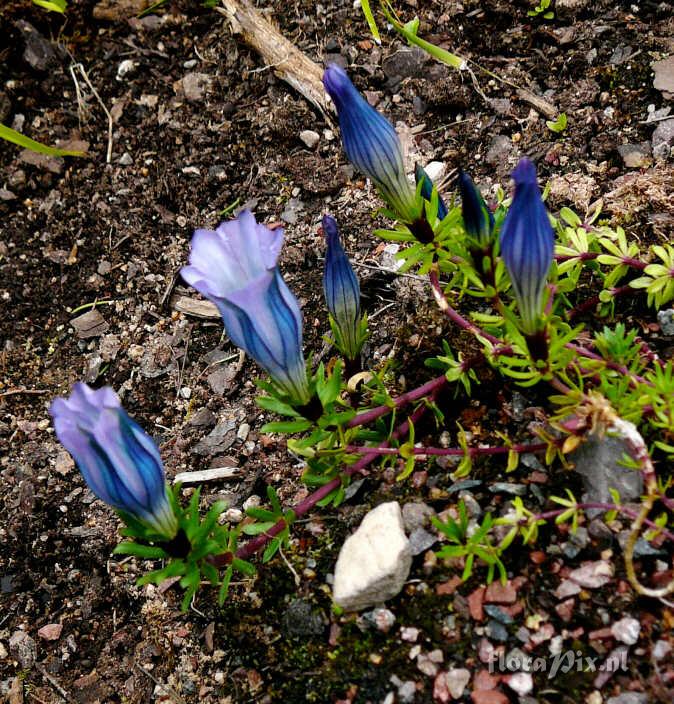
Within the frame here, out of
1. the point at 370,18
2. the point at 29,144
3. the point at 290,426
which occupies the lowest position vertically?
the point at 290,426

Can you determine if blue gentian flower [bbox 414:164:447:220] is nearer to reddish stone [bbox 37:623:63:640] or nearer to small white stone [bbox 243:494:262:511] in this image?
small white stone [bbox 243:494:262:511]

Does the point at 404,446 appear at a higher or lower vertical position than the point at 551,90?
lower

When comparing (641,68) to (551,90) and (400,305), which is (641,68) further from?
(400,305)

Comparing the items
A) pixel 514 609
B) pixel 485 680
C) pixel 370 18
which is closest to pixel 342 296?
pixel 514 609

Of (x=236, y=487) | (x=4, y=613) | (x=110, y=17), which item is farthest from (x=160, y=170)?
(x=4, y=613)

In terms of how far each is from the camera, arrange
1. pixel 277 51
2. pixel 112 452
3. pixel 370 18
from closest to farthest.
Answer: pixel 112 452 → pixel 370 18 → pixel 277 51

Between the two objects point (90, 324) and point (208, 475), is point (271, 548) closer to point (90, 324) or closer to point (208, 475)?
point (208, 475)

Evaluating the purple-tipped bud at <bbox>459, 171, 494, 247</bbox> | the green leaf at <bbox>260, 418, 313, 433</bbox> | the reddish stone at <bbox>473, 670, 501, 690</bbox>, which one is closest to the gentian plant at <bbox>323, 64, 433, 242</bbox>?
the purple-tipped bud at <bbox>459, 171, 494, 247</bbox>
